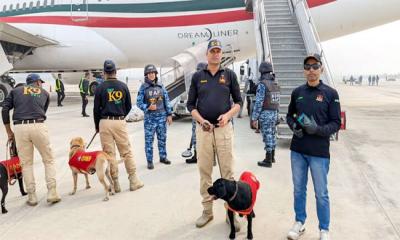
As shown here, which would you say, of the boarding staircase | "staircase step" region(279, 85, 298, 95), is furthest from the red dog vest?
"staircase step" region(279, 85, 298, 95)

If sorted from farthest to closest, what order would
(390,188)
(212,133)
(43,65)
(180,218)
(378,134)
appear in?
1. (43,65)
2. (378,134)
3. (390,188)
4. (180,218)
5. (212,133)

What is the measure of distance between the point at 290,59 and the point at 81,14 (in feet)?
33.3

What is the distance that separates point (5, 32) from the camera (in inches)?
521

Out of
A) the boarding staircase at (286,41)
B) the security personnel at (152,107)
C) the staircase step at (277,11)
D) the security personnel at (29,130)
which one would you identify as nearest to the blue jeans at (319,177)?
the security personnel at (152,107)

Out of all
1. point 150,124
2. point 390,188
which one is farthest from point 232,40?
point 390,188

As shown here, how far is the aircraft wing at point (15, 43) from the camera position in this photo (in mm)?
13289

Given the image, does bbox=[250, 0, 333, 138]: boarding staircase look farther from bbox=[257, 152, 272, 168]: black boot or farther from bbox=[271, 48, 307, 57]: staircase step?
bbox=[257, 152, 272, 168]: black boot

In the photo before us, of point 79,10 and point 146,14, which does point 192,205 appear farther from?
point 79,10

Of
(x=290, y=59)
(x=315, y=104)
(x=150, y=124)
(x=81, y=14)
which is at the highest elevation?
(x=81, y=14)

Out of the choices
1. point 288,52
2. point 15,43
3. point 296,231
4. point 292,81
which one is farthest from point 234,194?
point 15,43

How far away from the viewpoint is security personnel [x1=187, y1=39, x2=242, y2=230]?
11.0ft

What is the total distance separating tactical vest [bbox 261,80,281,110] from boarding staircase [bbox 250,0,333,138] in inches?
55.7

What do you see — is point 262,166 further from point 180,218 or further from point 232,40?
point 232,40

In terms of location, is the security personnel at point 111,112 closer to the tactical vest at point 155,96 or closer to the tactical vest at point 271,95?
the tactical vest at point 155,96
